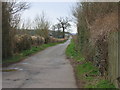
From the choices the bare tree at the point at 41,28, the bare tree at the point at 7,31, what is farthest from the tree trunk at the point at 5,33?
the bare tree at the point at 41,28

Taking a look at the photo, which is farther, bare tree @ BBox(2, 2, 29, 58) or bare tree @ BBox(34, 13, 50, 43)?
bare tree @ BBox(34, 13, 50, 43)

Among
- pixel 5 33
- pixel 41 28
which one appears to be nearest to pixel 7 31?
pixel 5 33

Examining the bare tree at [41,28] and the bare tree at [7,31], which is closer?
the bare tree at [7,31]

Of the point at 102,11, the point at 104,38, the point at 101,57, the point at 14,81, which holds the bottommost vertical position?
the point at 14,81

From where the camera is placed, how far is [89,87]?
317 inches

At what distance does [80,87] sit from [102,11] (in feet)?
21.5

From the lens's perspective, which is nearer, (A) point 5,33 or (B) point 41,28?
(A) point 5,33

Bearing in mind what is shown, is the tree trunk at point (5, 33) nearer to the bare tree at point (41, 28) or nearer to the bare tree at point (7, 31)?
the bare tree at point (7, 31)

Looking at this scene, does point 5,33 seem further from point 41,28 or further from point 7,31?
point 41,28

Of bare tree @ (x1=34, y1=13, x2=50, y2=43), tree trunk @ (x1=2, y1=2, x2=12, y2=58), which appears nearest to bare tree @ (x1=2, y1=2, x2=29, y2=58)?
tree trunk @ (x1=2, y1=2, x2=12, y2=58)

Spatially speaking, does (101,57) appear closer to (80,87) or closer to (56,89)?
(80,87)

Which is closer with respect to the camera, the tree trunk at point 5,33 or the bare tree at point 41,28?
the tree trunk at point 5,33

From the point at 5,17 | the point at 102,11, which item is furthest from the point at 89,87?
the point at 5,17

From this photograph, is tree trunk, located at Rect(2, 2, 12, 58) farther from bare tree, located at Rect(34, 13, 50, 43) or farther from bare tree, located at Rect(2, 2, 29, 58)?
bare tree, located at Rect(34, 13, 50, 43)
